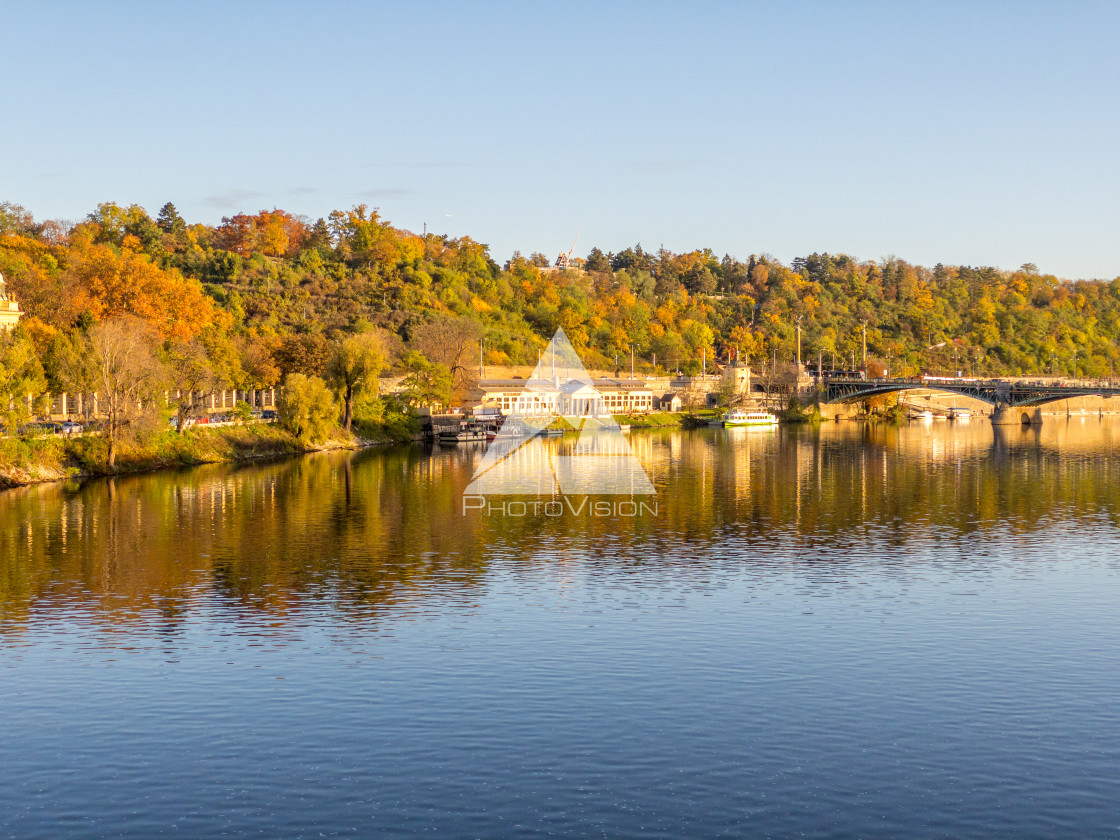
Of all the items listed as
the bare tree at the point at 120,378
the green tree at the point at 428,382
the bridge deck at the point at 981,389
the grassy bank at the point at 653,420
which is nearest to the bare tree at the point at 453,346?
the green tree at the point at 428,382

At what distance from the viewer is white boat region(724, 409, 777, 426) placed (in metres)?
132

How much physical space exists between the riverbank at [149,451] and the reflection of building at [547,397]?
114ft

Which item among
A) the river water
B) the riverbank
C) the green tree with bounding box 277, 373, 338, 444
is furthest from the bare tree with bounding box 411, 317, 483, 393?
the river water

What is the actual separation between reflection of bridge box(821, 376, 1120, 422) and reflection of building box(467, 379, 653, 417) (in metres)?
35.2

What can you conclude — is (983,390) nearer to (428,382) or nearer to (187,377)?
(428,382)

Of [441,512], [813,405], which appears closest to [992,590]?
[441,512]

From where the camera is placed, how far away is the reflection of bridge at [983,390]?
126 metres

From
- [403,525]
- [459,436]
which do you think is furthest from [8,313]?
[459,436]

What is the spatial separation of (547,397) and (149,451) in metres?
66.8

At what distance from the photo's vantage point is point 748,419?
13338 cm

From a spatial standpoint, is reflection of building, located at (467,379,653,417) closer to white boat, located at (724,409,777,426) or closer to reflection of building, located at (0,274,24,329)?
white boat, located at (724,409,777,426)

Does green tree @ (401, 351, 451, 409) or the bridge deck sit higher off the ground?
green tree @ (401, 351, 451, 409)

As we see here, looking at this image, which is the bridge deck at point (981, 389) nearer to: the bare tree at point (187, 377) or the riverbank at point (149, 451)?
the riverbank at point (149, 451)

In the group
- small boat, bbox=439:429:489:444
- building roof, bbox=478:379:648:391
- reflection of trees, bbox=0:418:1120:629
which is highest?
building roof, bbox=478:379:648:391
